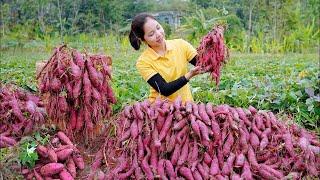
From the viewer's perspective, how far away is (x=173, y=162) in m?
3.28

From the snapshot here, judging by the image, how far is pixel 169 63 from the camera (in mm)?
3932

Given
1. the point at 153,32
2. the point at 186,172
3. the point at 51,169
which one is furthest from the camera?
the point at 153,32

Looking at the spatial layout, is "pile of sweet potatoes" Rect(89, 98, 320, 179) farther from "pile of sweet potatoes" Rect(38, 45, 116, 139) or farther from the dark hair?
the dark hair

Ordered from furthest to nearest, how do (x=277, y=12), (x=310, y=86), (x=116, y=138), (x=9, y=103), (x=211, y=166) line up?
(x=277, y=12), (x=310, y=86), (x=9, y=103), (x=116, y=138), (x=211, y=166)

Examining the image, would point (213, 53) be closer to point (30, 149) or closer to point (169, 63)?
point (169, 63)

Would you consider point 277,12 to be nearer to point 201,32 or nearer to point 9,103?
point 201,32

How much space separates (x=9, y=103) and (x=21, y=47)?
1288cm

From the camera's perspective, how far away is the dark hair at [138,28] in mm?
3748

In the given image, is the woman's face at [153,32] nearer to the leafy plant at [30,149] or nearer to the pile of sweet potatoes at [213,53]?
Result: the pile of sweet potatoes at [213,53]

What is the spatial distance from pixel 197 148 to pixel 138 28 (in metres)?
1.10

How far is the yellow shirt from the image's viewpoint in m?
3.89

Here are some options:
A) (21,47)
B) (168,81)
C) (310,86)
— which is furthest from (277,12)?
(168,81)

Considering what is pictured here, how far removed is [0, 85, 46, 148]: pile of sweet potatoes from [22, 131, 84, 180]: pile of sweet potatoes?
0.83 ft

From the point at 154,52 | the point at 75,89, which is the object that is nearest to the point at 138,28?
the point at 154,52
